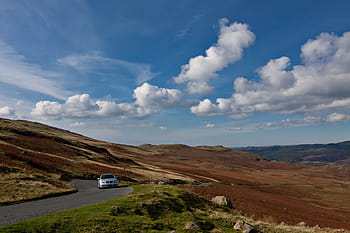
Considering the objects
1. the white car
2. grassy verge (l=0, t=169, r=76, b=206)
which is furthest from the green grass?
the white car

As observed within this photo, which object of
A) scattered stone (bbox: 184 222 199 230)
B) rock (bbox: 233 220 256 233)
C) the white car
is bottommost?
rock (bbox: 233 220 256 233)

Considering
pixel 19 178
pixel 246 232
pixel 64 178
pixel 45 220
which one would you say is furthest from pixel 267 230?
pixel 64 178

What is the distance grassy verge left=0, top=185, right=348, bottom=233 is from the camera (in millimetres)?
13516

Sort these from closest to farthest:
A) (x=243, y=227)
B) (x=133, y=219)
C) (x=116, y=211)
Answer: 1. (x=133, y=219)
2. (x=116, y=211)
3. (x=243, y=227)

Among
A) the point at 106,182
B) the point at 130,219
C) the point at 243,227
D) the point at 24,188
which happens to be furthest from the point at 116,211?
the point at 106,182

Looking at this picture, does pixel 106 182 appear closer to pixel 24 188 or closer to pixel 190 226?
pixel 24 188

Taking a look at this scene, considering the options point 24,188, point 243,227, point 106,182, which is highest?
point 24,188

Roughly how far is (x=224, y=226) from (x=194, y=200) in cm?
893

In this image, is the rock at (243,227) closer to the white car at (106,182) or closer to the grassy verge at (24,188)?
the grassy verge at (24,188)

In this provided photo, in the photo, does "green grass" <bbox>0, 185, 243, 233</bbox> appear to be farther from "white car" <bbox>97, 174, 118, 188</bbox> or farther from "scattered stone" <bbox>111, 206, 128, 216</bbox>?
"white car" <bbox>97, 174, 118, 188</bbox>

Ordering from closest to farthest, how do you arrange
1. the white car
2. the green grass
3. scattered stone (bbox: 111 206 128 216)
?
the green grass, scattered stone (bbox: 111 206 128 216), the white car

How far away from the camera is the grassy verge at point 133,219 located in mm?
13516

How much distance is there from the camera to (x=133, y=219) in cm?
1683

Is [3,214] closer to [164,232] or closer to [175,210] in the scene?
[164,232]
